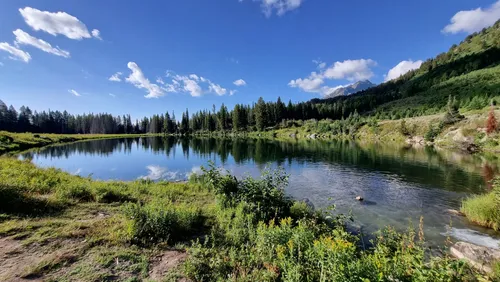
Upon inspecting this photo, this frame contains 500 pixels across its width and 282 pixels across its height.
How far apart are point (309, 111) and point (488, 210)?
464ft

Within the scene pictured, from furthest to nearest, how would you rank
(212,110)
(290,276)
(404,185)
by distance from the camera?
(212,110)
(404,185)
(290,276)

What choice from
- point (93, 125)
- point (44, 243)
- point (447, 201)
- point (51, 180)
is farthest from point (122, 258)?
point (93, 125)

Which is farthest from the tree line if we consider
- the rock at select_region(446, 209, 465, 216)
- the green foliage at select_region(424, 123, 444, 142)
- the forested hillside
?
the rock at select_region(446, 209, 465, 216)

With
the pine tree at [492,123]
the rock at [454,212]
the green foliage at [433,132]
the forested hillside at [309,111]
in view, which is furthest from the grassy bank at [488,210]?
the forested hillside at [309,111]

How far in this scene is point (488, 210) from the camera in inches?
495

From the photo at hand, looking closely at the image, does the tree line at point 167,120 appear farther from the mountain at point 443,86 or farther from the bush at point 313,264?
the bush at point 313,264

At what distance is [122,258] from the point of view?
6.40m

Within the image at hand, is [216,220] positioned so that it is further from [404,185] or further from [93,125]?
[93,125]

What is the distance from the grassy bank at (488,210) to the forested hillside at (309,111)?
3973 inches

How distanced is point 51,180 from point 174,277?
42.2 feet

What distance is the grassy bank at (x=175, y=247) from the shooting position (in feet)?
16.0

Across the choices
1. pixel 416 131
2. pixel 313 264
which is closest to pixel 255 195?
Result: pixel 313 264

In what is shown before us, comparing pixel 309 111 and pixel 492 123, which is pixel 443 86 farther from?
pixel 492 123

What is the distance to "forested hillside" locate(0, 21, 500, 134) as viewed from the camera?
388 feet
